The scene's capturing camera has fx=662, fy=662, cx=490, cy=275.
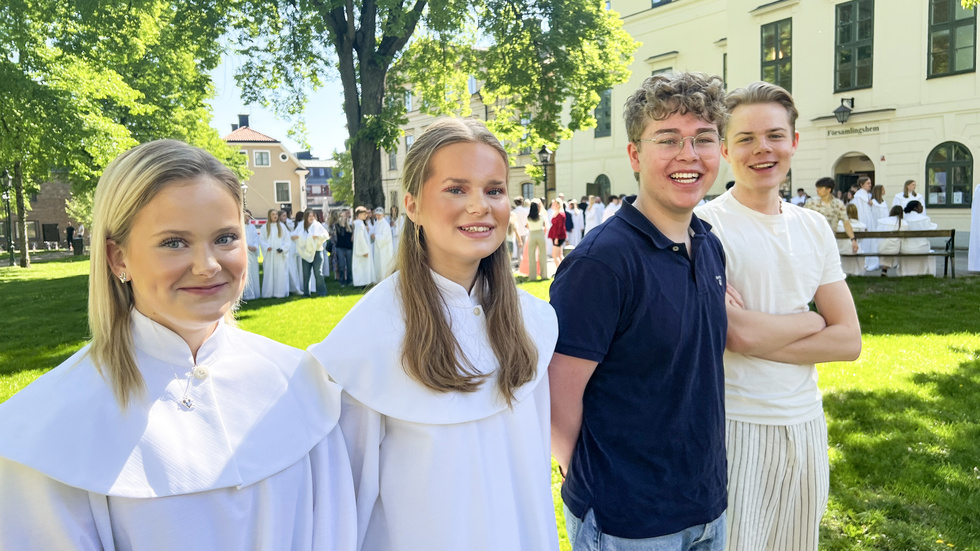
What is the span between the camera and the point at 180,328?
1714 mm

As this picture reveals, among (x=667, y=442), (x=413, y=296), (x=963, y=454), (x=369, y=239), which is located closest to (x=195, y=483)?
(x=413, y=296)

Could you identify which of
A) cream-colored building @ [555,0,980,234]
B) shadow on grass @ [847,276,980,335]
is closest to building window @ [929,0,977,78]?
cream-colored building @ [555,0,980,234]

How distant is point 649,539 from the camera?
201 cm

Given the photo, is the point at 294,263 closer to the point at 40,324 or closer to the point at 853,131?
the point at 40,324

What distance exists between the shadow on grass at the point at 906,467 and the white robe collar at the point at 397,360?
3.01 metres

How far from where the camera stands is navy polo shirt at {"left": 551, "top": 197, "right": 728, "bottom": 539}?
1993 mm

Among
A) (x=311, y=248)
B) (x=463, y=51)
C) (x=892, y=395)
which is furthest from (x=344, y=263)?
(x=892, y=395)

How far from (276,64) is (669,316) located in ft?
63.5

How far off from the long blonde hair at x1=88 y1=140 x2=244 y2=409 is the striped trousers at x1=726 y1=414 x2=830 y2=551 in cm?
194

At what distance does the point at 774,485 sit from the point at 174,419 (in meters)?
1.98

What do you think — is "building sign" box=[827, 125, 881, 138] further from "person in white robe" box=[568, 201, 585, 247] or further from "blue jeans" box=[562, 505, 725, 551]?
"blue jeans" box=[562, 505, 725, 551]

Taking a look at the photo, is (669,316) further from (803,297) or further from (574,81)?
(574,81)

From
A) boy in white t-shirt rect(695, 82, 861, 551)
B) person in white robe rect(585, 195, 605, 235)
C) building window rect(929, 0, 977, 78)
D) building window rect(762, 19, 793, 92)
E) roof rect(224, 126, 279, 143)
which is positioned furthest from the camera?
roof rect(224, 126, 279, 143)

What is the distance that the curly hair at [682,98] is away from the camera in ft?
6.91
